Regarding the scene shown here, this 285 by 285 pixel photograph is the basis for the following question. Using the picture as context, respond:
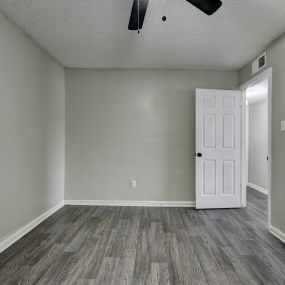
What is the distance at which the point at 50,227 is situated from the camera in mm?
2957

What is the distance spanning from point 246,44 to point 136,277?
3079mm

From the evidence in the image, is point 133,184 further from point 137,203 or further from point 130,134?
point 130,134

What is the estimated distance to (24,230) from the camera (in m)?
2.72

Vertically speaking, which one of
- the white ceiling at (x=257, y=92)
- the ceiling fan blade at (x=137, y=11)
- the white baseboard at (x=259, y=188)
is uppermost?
the ceiling fan blade at (x=137, y=11)

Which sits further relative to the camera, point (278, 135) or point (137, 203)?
point (137, 203)

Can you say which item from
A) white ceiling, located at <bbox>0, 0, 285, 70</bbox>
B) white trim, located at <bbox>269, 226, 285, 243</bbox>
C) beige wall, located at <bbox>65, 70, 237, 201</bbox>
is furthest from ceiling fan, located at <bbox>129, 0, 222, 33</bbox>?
white trim, located at <bbox>269, 226, 285, 243</bbox>

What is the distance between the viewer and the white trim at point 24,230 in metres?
2.36

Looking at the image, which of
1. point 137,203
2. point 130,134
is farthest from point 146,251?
point 130,134

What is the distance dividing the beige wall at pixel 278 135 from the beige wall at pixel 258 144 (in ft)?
8.70

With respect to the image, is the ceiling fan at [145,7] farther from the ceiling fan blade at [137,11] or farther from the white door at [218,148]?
the white door at [218,148]

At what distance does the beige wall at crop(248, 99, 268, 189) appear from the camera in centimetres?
527

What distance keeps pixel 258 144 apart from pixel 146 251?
14.9 feet

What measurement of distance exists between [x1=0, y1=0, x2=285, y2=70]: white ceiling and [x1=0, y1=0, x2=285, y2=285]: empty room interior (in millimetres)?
21

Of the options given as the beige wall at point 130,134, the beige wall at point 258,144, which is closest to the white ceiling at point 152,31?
the beige wall at point 130,134
